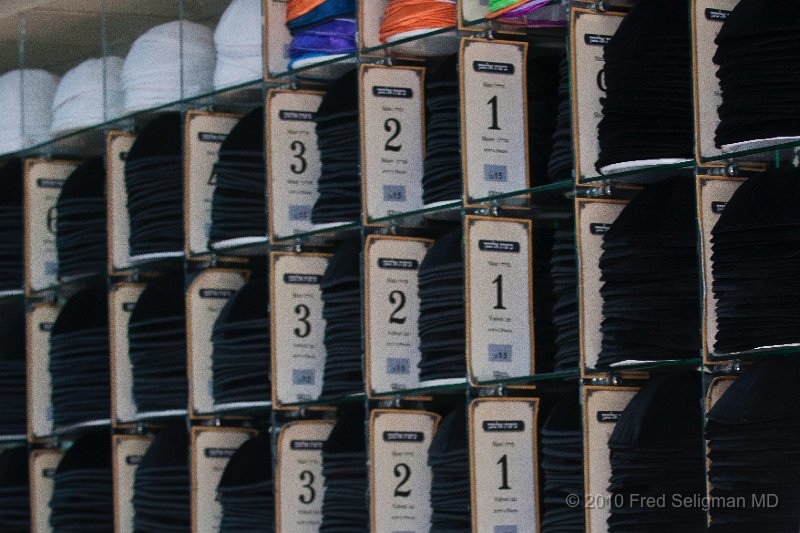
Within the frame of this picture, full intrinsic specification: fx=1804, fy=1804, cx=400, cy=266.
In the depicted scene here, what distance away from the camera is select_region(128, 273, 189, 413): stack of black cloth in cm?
540

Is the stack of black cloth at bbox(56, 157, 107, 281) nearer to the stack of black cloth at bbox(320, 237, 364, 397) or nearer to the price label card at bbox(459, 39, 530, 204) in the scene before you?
the stack of black cloth at bbox(320, 237, 364, 397)

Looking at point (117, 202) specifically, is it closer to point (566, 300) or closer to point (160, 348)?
point (160, 348)

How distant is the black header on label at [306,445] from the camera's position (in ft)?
16.4

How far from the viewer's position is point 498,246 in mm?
4512

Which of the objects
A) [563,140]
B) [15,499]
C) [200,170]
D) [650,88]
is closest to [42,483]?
[15,499]

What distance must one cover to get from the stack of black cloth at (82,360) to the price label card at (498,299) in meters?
1.65

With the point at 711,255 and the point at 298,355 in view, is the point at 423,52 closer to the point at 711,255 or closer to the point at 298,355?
the point at 298,355

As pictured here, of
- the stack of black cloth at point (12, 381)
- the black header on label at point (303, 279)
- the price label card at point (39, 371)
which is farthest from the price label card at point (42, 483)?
the black header on label at point (303, 279)

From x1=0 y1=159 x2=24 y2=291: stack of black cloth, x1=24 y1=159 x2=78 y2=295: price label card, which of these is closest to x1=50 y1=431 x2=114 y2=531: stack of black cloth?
x1=24 y1=159 x2=78 y2=295: price label card

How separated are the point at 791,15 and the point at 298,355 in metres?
1.78

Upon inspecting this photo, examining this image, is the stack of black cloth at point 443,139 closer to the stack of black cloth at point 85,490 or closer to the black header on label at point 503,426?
the black header on label at point 503,426

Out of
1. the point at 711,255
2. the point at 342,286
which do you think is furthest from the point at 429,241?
the point at 711,255

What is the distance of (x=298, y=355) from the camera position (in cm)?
502

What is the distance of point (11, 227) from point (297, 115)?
4.90 ft
